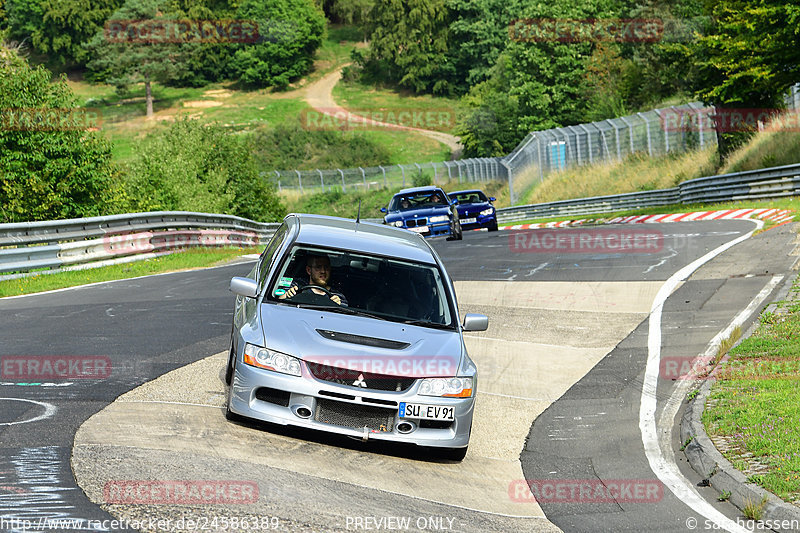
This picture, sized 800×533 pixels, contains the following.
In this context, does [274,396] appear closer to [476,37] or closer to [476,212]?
[476,212]

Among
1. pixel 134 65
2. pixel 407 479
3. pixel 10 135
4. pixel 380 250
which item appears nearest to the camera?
pixel 407 479

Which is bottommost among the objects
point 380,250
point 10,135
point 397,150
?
point 397,150

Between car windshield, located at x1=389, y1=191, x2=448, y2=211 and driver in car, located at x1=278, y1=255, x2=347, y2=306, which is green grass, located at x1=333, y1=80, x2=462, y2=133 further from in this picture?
driver in car, located at x1=278, y1=255, x2=347, y2=306

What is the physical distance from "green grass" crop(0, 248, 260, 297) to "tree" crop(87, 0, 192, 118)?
9679 centimetres

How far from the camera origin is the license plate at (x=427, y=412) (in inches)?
292

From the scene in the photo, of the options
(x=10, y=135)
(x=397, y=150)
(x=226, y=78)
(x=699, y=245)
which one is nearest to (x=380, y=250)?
(x=699, y=245)

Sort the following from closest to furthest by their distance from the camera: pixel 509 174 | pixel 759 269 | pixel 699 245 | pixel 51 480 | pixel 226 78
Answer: pixel 51 480 → pixel 759 269 → pixel 699 245 → pixel 509 174 → pixel 226 78

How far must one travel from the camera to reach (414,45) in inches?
5153

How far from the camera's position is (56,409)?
7.91 m

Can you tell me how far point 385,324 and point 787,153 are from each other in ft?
96.1

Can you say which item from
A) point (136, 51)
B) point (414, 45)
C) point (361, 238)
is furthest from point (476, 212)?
point (414, 45)

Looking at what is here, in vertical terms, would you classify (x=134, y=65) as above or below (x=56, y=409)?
below

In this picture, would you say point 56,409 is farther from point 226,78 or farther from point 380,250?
point 226,78

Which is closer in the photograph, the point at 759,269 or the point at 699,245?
the point at 759,269
